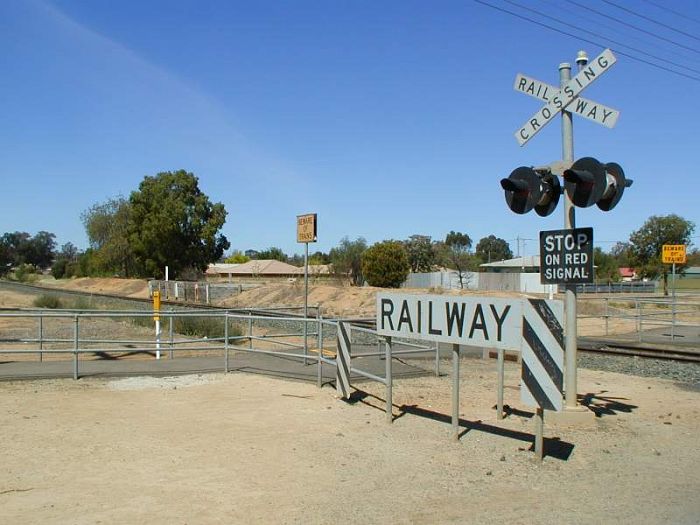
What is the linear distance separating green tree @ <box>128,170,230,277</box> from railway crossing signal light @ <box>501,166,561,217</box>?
202 feet

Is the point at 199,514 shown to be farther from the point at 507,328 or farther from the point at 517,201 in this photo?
the point at 517,201

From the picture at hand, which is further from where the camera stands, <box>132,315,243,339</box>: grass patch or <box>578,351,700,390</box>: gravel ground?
<box>132,315,243,339</box>: grass patch

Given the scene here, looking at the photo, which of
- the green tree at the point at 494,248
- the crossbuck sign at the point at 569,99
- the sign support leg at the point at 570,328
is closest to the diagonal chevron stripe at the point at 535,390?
the sign support leg at the point at 570,328

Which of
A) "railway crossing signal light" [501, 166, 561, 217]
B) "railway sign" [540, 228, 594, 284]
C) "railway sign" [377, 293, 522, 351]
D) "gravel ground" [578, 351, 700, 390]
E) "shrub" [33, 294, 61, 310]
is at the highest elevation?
"railway crossing signal light" [501, 166, 561, 217]

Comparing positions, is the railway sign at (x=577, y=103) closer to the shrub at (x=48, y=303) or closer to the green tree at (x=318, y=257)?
the shrub at (x=48, y=303)

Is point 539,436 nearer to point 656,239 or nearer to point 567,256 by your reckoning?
point 567,256

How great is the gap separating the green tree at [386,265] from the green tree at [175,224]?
19247mm

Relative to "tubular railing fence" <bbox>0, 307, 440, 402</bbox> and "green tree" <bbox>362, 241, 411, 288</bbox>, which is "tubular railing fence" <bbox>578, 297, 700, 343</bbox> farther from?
"green tree" <bbox>362, 241, 411, 288</bbox>

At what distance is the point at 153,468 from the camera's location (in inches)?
245

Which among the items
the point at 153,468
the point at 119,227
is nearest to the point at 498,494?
the point at 153,468

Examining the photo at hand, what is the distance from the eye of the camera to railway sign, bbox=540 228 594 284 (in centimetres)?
824

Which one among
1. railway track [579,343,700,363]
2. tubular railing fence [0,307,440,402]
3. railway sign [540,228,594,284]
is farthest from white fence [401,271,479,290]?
railway sign [540,228,594,284]

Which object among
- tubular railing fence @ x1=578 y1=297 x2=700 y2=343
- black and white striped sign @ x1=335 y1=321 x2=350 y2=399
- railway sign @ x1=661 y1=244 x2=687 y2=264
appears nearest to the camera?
black and white striped sign @ x1=335 y1=321 x2=350 y2=399

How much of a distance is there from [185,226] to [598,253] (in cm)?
7153
